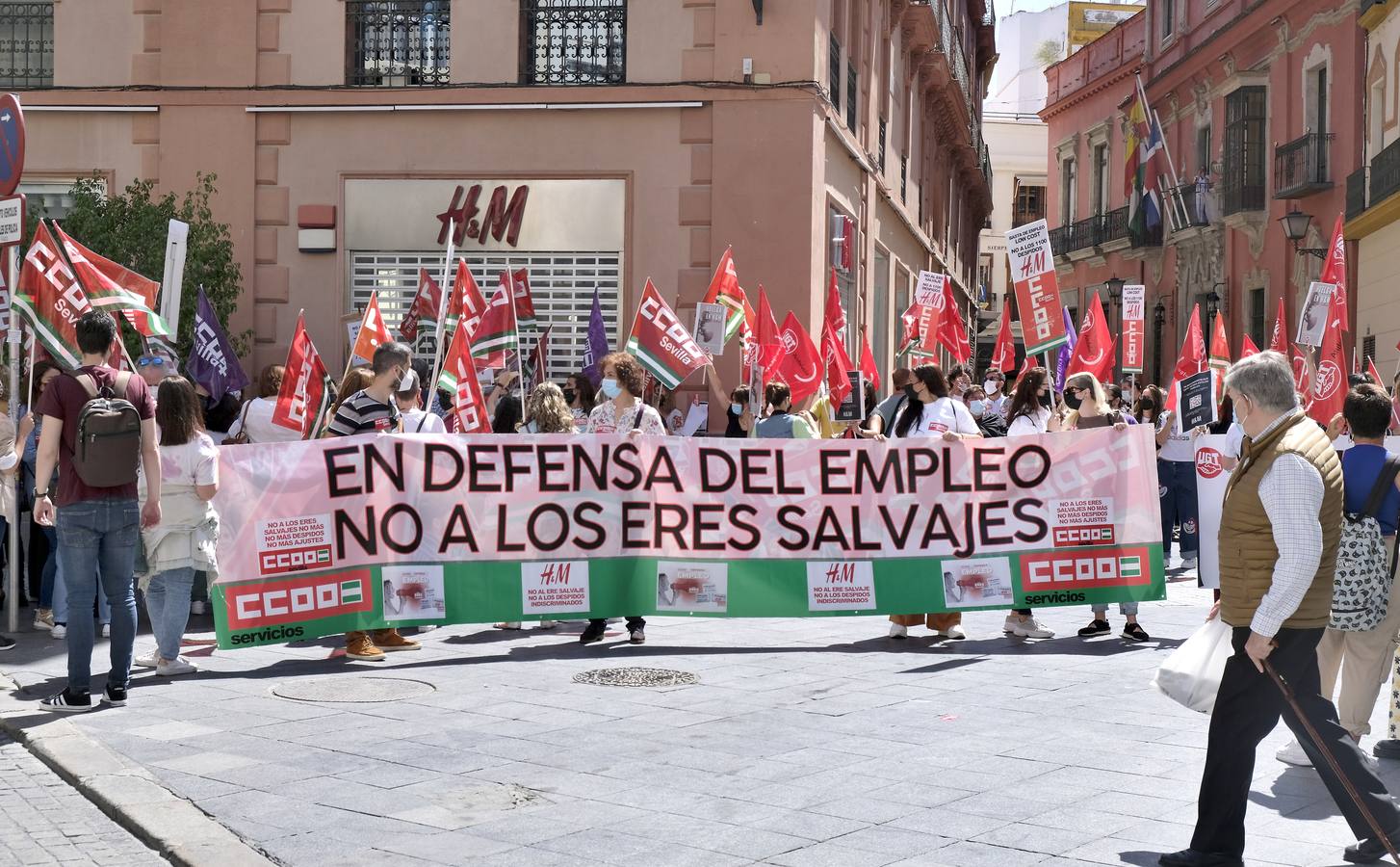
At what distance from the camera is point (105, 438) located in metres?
7.80

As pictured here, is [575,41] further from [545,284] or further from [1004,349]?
[1004,349]

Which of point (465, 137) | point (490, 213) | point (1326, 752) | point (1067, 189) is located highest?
point (1067, 189)

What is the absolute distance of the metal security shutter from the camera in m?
18.9

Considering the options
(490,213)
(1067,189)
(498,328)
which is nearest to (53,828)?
(498,328)

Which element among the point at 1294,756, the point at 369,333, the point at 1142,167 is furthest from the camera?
the point at 1142,167

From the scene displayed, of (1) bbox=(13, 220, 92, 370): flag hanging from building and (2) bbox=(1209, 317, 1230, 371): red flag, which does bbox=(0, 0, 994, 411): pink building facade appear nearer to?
(2) bbox=(1209, 317, 1230, 371): red flag

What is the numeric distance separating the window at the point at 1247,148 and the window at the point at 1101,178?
1050 centimetres

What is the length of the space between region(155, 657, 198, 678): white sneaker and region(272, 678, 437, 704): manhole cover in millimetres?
687

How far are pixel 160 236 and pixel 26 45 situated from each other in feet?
12.8

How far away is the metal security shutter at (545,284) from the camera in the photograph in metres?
18.9

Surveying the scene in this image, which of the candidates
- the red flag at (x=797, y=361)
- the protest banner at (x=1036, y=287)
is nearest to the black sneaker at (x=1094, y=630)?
the protest banner at (x=1036, y=287)

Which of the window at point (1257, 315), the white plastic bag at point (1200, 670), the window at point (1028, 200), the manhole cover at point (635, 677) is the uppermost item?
the window at point (1028, 200)

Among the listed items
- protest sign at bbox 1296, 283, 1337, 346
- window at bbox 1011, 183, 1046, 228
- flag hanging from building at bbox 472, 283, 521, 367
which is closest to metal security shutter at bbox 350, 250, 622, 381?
flag hanging from building at bbox 472, 283, 521, 367

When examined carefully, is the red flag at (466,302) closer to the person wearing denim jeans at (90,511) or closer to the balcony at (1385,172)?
the person wearing denim jeans at (90,511)
